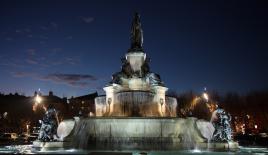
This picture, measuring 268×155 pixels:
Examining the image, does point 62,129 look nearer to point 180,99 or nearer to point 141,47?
point 141,47

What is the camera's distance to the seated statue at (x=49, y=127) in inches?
1110

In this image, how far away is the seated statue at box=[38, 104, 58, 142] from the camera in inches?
1110

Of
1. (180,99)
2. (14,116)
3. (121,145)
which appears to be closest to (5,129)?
(14,116)

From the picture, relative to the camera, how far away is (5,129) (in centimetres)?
9275

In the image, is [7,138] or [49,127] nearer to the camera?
[49,127]

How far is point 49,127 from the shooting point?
2845cm

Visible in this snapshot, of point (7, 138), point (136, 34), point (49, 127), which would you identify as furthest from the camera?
point (7, 138)

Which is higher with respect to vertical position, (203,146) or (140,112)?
(140,112)

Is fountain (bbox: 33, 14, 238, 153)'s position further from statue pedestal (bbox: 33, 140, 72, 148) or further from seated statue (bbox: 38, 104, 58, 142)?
seated statue (bbox: 38, 104, 58, 142)

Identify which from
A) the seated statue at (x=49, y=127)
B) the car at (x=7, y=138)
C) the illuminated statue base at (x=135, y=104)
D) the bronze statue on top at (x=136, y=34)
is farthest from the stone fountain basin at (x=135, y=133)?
the car at (x=7, y=138)

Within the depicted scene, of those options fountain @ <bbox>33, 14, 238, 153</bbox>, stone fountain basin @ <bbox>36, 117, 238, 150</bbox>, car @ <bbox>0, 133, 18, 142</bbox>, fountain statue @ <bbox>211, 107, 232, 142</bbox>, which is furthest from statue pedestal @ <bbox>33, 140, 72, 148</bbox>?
car @ <bbox>0, 133, 18, 142</bbox>

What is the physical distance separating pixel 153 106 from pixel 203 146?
9.38 metres

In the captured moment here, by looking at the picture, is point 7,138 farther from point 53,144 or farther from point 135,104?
point 53,144

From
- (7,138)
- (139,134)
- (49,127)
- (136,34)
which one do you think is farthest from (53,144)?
(7,138)
